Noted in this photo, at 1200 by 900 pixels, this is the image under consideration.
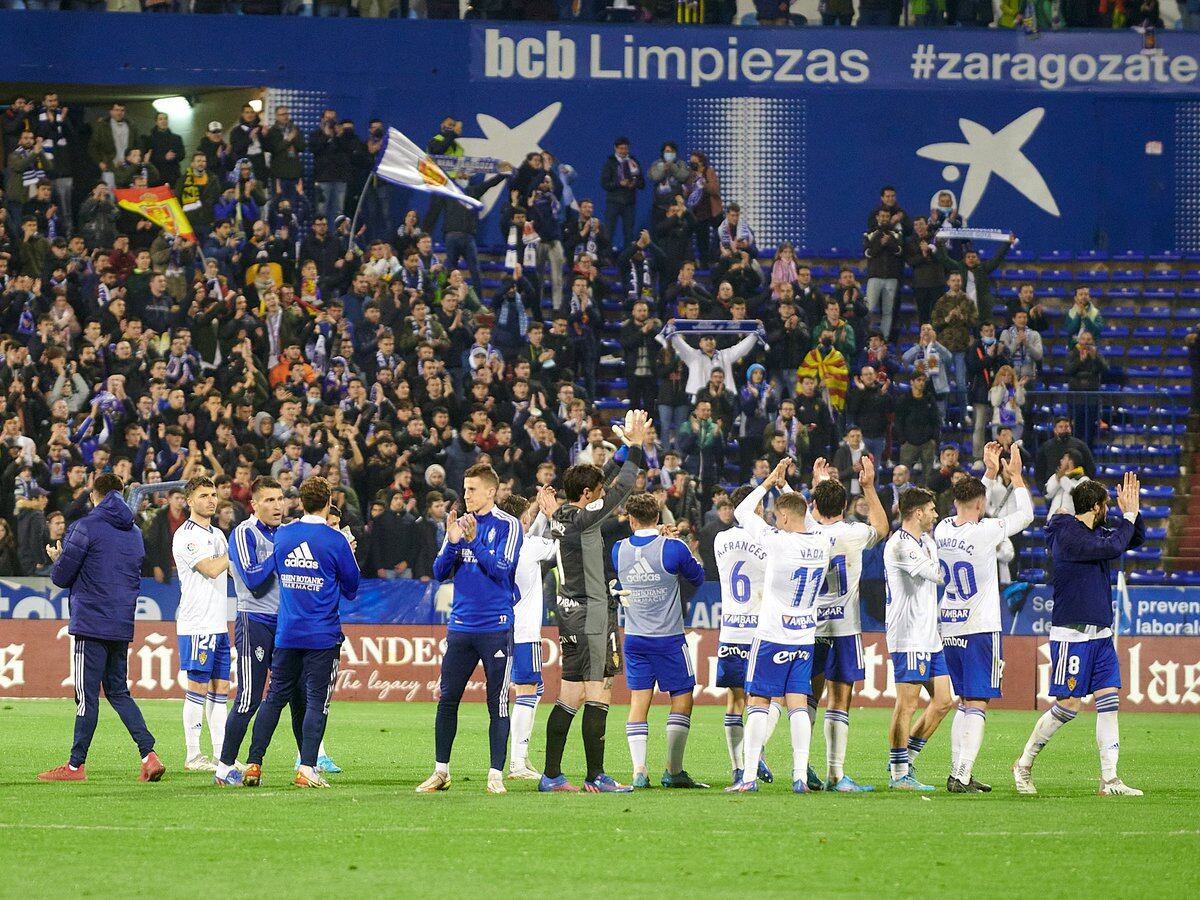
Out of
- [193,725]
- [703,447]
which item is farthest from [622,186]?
[193,725]

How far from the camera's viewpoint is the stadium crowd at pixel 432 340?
26.7 m

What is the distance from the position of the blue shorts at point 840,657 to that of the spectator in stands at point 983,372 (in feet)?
53.1

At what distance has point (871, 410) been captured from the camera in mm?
28875

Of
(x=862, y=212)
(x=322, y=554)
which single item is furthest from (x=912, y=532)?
(x=862, y=212)

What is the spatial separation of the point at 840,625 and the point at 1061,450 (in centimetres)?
1520

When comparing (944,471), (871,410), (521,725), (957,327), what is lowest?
(521,725)

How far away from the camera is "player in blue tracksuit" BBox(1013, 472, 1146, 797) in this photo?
1362 cm

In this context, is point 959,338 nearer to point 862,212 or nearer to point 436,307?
point 862,212

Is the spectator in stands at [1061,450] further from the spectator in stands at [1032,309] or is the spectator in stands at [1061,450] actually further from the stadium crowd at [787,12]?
the stadium crowd at [787,12]

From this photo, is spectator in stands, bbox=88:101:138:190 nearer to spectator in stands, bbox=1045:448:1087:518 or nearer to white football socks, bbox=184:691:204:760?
spectator in stands, bbox=1045:448:1087:518

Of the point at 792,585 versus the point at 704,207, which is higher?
the point at 704,207

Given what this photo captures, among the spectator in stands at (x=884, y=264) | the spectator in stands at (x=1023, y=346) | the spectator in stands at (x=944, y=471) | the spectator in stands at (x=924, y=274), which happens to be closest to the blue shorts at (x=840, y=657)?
the spectator in stands at (x=944, y=471)

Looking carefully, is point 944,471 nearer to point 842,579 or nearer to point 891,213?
point 891,213

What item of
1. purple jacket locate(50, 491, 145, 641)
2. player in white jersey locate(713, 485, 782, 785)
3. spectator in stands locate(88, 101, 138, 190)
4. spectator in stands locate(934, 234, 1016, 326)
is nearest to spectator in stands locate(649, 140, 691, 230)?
spectator in stands locate(934, 234, 1016, 326)
